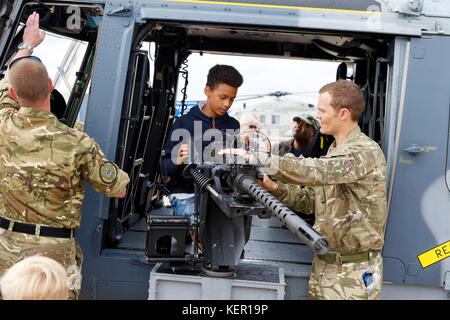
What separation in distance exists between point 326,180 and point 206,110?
1.24 metres

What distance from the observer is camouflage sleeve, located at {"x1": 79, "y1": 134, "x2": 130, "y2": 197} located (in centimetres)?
251

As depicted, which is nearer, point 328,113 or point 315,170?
point 315,170

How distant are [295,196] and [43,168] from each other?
4.78 feet

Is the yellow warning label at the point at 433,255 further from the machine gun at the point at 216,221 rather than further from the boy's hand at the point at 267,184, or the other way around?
the machine gun at the point at 216,221

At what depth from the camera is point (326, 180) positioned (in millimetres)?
2410

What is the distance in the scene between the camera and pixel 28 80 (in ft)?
8.18

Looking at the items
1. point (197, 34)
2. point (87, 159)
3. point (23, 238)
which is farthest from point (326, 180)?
point (197, 34)

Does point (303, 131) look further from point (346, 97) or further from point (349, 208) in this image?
point (349, 208)

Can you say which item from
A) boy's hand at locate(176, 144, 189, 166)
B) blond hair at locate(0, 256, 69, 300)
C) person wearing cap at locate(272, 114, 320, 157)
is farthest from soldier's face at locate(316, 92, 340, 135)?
person wearing cap at locate(272, 114, 320, 157)

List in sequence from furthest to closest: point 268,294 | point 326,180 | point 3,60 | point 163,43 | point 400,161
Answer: point 163,43
point 3,60
point 400,161
point 268,294
point 326,180

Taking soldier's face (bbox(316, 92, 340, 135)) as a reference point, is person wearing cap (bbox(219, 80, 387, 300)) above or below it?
below

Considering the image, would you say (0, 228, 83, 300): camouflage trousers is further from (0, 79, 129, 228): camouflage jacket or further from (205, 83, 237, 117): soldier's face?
(205, 83, 237, 117): soldier's face

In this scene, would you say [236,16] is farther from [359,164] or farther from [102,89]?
[359,164]

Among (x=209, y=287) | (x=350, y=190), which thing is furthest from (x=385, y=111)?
(x=209, y=287)
